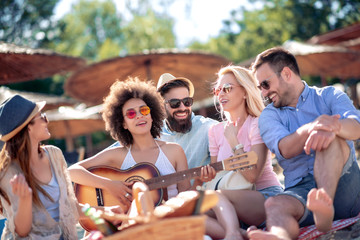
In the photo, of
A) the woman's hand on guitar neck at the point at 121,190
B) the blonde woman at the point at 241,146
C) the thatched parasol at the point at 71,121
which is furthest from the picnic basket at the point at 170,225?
the thatched parasol at the point at 71,121

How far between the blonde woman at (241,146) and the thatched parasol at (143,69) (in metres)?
3.35

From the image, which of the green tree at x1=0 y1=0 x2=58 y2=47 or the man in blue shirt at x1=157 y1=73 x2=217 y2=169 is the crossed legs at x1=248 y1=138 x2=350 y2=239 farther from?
the green tree at x1=0 y1=0 x2=58 y2=47

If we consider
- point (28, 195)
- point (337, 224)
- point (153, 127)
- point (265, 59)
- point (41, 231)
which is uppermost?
point (265, 59)

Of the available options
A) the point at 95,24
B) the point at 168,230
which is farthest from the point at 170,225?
the point at 95,24

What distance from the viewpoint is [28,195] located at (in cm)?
291

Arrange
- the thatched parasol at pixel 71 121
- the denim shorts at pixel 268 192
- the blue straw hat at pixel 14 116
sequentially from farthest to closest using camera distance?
the thatched parasol at pixel 71 121
the denim shorts at pixel 268 192
the blue straw hat at pixel 14 116

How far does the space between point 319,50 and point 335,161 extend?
794 cm

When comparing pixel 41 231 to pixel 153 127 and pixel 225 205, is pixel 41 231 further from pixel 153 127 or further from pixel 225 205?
pixel 153 127

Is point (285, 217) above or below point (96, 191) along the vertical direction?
below

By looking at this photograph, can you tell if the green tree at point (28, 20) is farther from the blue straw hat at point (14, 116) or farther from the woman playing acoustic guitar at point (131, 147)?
the blue straw hat at point (14, 116)

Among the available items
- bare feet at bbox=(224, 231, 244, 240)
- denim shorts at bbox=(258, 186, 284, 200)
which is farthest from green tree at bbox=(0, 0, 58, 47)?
bare feet at bbox=(224, 231, 244, 240)

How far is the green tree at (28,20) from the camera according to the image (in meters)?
29.0

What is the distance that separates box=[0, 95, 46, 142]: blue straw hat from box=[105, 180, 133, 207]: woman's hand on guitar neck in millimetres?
1305

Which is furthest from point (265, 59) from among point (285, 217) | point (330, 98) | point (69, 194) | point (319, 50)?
point (319, 50)
